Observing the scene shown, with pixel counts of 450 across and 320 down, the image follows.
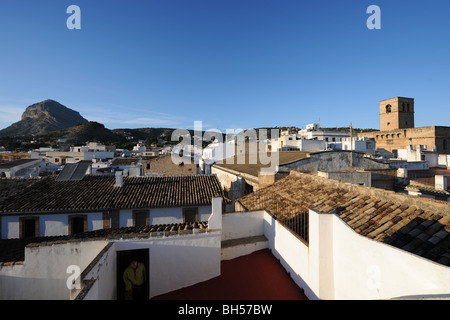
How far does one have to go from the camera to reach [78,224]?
37.1 ft

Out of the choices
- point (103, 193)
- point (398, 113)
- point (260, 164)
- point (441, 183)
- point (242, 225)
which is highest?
point (398, 113)

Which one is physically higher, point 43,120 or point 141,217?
point 43,120

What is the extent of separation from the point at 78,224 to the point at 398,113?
56.3 meters

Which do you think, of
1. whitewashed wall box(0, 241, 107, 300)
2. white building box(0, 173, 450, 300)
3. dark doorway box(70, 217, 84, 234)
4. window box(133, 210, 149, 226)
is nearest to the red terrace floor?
white building box(0, 173, 450, 300)

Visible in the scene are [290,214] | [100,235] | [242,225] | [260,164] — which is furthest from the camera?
[260,164]

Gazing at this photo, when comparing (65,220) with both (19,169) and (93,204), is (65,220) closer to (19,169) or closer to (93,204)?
(93,204)

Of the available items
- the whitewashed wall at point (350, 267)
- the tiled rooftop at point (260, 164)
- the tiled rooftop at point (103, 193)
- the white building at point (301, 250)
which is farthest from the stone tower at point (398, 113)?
the whitewashed wall at point (350, 267)

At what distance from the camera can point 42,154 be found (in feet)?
140

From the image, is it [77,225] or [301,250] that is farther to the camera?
[77,225]

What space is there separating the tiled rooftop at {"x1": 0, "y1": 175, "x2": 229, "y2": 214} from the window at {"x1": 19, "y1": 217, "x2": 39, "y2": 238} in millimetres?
525

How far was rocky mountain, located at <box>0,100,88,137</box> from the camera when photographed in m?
99.6

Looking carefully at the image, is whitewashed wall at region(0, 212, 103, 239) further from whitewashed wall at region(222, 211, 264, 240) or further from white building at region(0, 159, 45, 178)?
white building at region(0, 159, 45, 178)

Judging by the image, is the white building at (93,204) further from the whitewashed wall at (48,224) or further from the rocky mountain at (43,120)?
the rocky mountain at (43,120)

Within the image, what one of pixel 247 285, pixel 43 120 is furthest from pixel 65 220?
pixel 43 120
